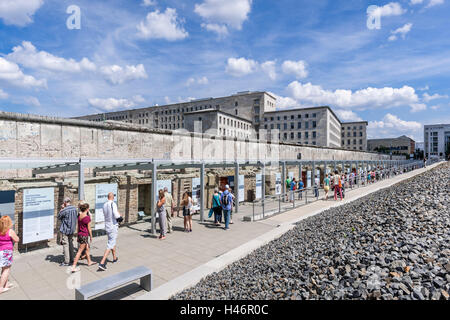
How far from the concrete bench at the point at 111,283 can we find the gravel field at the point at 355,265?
72 centimetres

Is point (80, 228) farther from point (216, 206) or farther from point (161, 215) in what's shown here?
point (216, 206)

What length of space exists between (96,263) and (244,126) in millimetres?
75883

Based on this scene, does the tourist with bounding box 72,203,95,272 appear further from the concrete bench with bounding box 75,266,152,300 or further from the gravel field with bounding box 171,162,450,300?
the gravel field with bounding box 171,162,450,300

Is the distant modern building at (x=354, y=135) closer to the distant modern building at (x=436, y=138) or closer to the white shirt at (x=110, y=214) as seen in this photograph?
the distant modern building at (x=436, y=138)

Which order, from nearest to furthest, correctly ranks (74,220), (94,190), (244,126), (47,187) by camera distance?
(74,220) < (47,187) < (94,190) < (244,126)

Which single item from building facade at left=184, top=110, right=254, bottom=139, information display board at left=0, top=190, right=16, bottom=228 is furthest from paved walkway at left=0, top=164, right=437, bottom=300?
building facade at left=184, top=110, right=254, bottom=139

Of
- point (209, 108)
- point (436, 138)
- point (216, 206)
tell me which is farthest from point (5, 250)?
point (436, 138)

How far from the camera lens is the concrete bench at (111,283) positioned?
4.04 m

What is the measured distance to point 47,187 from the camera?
274 inches

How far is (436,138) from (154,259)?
167511mm

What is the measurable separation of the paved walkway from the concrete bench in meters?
0.22

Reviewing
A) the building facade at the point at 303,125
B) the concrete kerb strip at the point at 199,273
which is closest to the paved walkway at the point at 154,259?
the concrete kerb strip at the point at 199,273
